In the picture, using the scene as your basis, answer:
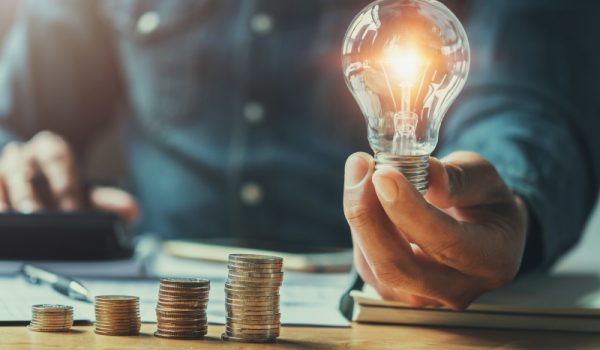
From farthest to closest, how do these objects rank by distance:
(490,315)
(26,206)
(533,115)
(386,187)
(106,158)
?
(106,158) → (26,206) → (533,115) → (490,315) → (386,187)

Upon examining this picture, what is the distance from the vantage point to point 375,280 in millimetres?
664

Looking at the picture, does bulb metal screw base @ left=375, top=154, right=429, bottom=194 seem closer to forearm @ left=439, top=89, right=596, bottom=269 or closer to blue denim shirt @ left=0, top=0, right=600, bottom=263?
forearm @ left=439, top=89, right=596, bottom=269

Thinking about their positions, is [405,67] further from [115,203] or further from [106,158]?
[106,158]

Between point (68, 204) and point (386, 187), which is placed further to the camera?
point (68, 204)

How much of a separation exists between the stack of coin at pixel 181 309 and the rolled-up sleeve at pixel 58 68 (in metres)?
1.21

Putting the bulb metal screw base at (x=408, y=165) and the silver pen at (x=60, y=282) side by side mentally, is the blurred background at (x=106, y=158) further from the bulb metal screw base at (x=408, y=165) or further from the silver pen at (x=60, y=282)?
the bulb metal screw base at (x=408, y=165)

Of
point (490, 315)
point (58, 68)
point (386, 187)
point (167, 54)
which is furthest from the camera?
point (58, 68)

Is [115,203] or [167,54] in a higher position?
[167,54]

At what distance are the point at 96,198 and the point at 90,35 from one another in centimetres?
61

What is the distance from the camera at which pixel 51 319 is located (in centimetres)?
57

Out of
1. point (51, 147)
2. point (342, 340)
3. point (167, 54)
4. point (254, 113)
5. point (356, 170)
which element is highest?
point (167, 54)

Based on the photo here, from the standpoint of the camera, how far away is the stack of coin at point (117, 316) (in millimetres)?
564

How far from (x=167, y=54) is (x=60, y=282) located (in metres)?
0.92

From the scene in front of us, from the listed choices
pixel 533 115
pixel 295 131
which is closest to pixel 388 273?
pixel 533 115
